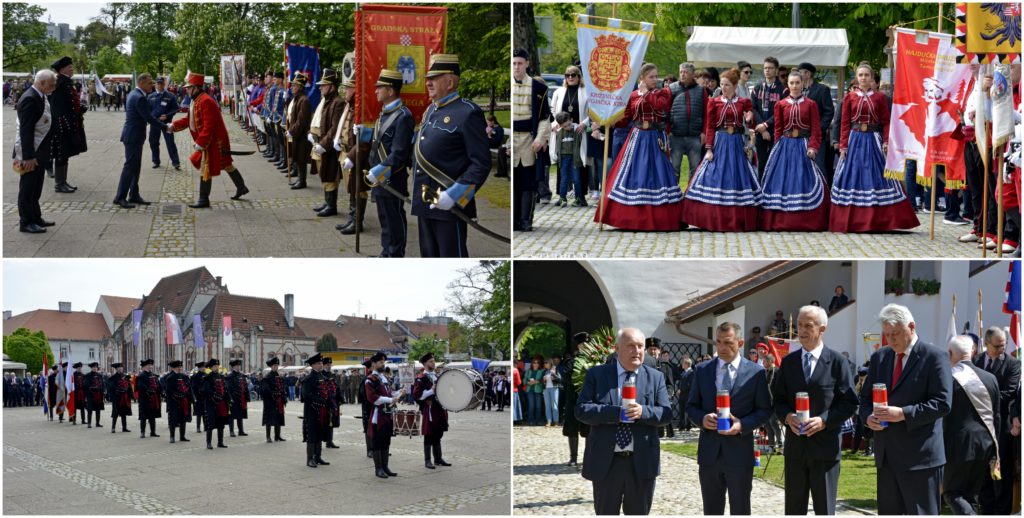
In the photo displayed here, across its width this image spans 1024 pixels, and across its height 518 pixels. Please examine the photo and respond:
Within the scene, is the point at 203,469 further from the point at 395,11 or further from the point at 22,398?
the point at 22,398

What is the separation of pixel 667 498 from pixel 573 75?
7.05 meters

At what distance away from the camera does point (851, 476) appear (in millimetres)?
9117

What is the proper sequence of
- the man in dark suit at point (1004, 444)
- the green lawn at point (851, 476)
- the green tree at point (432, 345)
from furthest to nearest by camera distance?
the green tree at point (432, 345) → the green lawn at point (851, 476) → the man in dark suit at point (1004, 444)

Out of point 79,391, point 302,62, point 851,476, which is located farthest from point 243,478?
point 79,391

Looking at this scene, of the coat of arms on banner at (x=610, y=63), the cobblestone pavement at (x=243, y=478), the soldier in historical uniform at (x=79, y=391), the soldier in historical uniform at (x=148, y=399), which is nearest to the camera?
the cobblestone pavement at (x=243, y=478)

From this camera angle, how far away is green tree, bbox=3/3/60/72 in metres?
21.4

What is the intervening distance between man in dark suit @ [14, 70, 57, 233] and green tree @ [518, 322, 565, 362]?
92.1 feet

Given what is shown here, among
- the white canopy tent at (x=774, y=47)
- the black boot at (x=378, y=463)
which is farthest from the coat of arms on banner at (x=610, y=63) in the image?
the white canopy tent at (x=774, y=47)

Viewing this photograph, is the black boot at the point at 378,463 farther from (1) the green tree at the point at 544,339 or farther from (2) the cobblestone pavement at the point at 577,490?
(1) the green tree at the point at 544,339

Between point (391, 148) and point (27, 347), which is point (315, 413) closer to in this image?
point (391, 148)

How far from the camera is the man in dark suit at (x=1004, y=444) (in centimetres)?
684

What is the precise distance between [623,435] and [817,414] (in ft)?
3.60

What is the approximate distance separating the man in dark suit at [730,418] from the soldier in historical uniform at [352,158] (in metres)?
4.89

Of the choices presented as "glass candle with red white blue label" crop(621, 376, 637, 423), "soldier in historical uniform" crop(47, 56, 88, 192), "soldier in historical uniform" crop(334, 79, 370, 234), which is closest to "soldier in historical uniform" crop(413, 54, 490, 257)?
"soldier in historical uniform" crop(334, 79, 370, 234)
